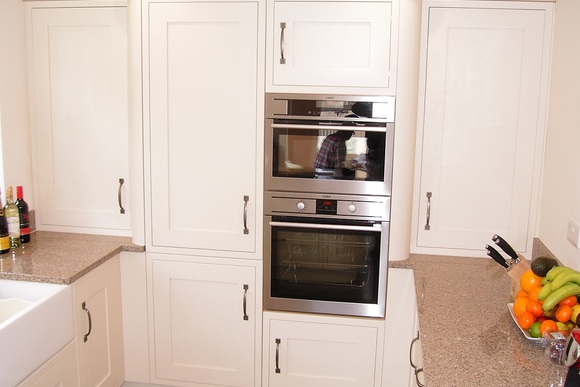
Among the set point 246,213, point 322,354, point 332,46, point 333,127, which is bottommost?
point 322,354

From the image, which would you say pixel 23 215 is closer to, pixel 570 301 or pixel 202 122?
pixel 202 122

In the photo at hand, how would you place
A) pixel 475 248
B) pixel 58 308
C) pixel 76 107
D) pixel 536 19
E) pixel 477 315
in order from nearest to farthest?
1. pixel 477 315
2. pixel 58 308
3. pixel 536 19
4. pixel 475 248
5. pixel 76 107

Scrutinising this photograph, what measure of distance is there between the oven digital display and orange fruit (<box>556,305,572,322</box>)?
110 centimetres

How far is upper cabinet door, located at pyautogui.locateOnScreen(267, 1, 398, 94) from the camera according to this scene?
227 centimetres

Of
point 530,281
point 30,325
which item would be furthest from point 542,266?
point 30,325

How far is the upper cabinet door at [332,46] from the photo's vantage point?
2.27 metres

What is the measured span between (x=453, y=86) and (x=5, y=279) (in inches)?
86.7

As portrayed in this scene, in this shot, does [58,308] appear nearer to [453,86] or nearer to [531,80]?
[453,86]

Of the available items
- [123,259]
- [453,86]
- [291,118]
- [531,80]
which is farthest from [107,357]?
[531,80]

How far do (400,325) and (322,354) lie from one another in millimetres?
417

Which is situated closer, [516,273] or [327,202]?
[516,273]

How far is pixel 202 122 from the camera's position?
246cm

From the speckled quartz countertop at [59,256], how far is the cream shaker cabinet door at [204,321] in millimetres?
263

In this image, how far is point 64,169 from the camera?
274 centimetres
